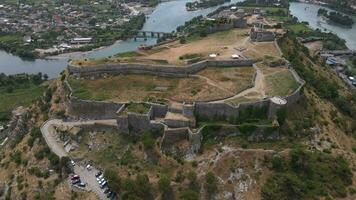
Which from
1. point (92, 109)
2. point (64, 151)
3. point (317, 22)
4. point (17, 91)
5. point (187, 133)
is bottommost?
point (317, 22)

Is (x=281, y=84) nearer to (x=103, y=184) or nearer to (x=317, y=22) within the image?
(x=103, y=184)

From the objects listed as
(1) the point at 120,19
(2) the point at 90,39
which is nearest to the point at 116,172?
(2) the point at 90,39

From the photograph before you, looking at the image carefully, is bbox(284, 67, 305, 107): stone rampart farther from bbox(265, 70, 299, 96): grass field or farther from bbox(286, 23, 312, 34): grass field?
bbox(286, 23, 312, 34): grass field

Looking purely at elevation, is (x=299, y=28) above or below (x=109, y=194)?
below

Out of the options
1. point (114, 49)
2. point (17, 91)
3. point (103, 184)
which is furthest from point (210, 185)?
point (114, 49)

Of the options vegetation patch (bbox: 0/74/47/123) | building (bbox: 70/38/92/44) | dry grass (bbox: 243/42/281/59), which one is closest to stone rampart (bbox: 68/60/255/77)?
dry grass (bbox: 243/42/281/59)

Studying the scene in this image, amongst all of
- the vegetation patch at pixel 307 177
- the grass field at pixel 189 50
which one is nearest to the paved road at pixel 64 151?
the grass field at pixel 189 50
